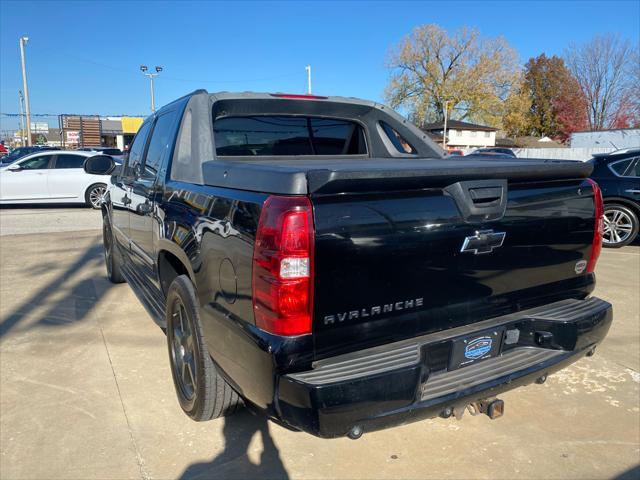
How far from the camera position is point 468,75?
55.5 m

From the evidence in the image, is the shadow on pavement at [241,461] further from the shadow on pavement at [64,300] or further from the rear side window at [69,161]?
the rear side window at [69,161]

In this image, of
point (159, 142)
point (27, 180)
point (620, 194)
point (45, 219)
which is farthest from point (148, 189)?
point (27, 180)

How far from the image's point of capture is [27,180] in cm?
1341

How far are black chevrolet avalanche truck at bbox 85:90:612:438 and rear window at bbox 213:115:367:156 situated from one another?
328 millimetres

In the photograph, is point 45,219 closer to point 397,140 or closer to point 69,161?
point 69,161

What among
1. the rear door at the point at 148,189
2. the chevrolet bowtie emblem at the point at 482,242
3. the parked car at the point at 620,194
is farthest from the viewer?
the parked car at the point at 620,194

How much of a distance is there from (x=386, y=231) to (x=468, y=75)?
58603 millimetres

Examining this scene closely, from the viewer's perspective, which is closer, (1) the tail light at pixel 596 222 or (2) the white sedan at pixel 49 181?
(1) the tail light at pixel 596 222

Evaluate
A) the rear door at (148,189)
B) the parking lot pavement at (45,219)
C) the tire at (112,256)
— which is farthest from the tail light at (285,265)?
the parking lot pavement at (45,219)

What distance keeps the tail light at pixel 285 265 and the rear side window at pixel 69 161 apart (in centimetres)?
1350

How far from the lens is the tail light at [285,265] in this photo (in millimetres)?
1936

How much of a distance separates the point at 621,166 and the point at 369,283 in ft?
25.6

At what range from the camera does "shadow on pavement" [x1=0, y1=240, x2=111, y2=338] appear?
15.4 ft

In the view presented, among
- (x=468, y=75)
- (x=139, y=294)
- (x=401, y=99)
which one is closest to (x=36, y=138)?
(x=401, y=99)
